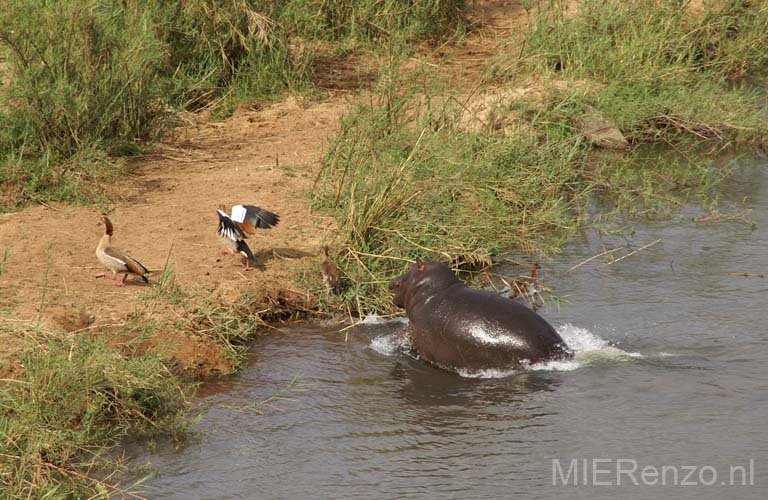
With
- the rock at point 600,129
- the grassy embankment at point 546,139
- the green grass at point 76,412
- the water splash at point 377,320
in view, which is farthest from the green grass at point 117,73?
the green grass at point 76,412

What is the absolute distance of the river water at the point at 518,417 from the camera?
513 cm

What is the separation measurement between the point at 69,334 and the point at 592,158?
20.4 feet

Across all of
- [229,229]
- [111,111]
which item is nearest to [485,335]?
[229,229]

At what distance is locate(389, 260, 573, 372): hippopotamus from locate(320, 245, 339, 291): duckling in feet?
1.96

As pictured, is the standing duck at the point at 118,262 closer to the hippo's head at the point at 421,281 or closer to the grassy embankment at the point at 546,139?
the grassy embankment at the point at 546,139

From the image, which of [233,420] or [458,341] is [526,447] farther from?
[233,420]

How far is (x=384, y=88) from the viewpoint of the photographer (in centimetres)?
873

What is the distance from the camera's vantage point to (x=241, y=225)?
740cm

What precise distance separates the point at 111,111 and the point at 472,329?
425 cm

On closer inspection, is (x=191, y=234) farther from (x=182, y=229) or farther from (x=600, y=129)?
(x=600, y=129)

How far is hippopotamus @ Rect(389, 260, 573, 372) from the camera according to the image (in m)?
6.20

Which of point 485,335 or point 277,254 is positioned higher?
point 485,335

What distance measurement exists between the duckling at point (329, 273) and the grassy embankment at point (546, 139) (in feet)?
0.54

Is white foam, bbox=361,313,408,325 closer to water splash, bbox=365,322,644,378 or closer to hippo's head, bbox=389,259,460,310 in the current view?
water splash, bbox=365,322,644,378
